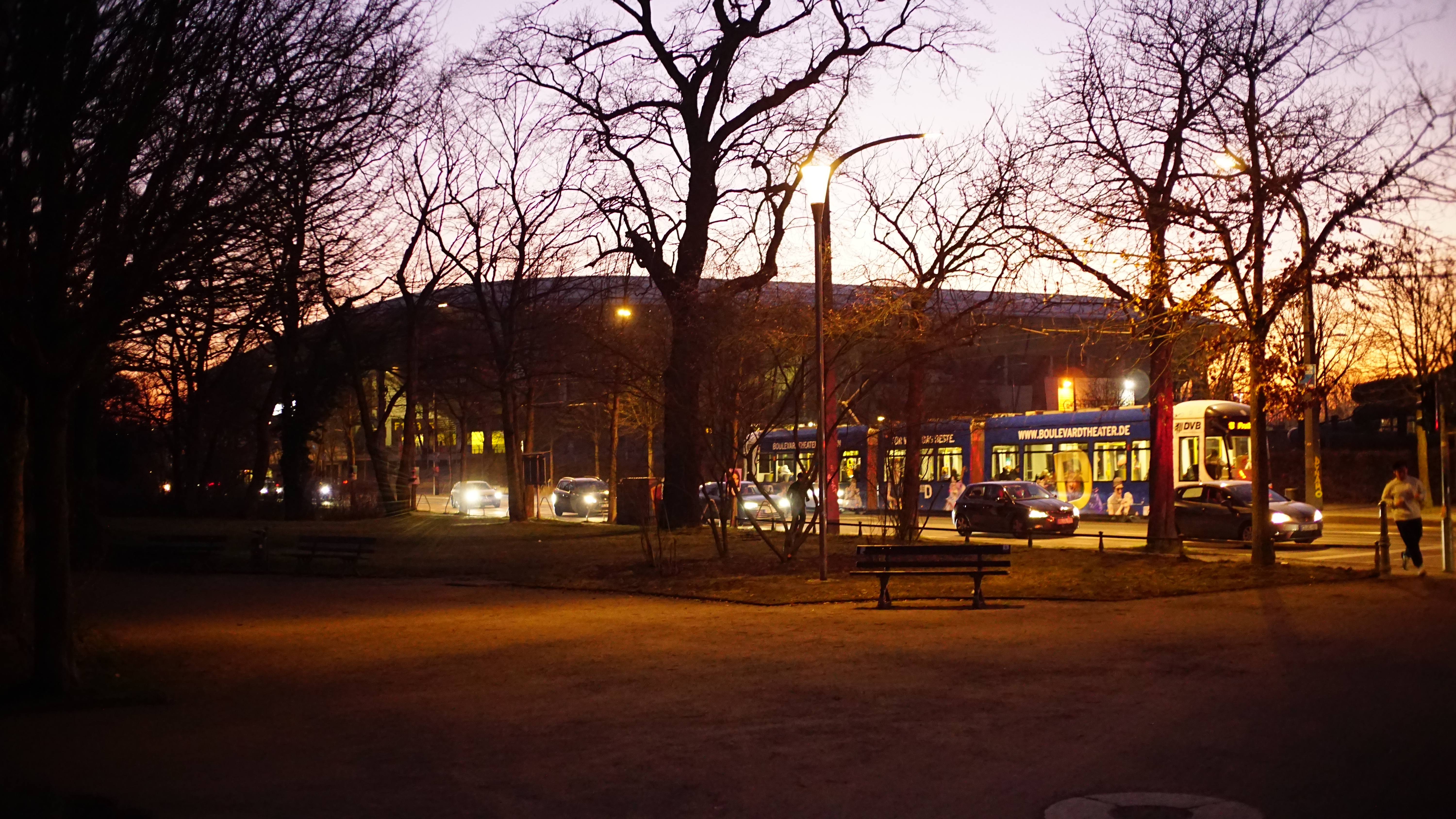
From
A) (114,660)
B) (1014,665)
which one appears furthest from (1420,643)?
(114,660)

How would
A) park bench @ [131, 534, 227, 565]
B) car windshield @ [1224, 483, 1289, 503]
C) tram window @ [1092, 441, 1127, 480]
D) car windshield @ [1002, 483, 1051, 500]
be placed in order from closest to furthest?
1. park bench @ [131, 534, 227, 565]
2. car windshield @ [1224, 483, 1289, 503]
3. car windshield @ [1002, 483, 1051, 500]
4. tram window @ [1092, 441, 1127, 480]

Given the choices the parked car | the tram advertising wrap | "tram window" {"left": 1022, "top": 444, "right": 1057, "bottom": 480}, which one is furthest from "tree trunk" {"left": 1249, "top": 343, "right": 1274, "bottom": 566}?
the parked car

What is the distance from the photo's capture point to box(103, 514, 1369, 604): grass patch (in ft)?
61.6

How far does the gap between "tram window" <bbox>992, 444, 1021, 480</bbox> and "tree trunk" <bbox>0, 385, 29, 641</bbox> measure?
109 feet

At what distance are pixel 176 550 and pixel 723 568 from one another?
11999 millimetres

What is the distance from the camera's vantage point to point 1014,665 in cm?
1175

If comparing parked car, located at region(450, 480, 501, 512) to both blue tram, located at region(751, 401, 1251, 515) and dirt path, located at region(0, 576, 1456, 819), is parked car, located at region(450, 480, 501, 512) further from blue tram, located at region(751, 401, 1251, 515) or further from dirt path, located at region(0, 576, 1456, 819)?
dirt path, located at region(0, 576, 1456, 819)

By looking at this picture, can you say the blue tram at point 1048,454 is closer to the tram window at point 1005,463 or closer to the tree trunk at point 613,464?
the tram window at point 1005,463

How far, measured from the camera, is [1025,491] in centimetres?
3656

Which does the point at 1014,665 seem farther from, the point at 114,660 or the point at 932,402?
the point at 932,402

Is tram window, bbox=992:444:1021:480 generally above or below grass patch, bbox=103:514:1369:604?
above

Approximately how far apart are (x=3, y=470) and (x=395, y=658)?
4953mm

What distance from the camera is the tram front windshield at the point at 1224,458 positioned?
37406mm

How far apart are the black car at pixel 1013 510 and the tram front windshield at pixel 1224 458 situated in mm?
4064
